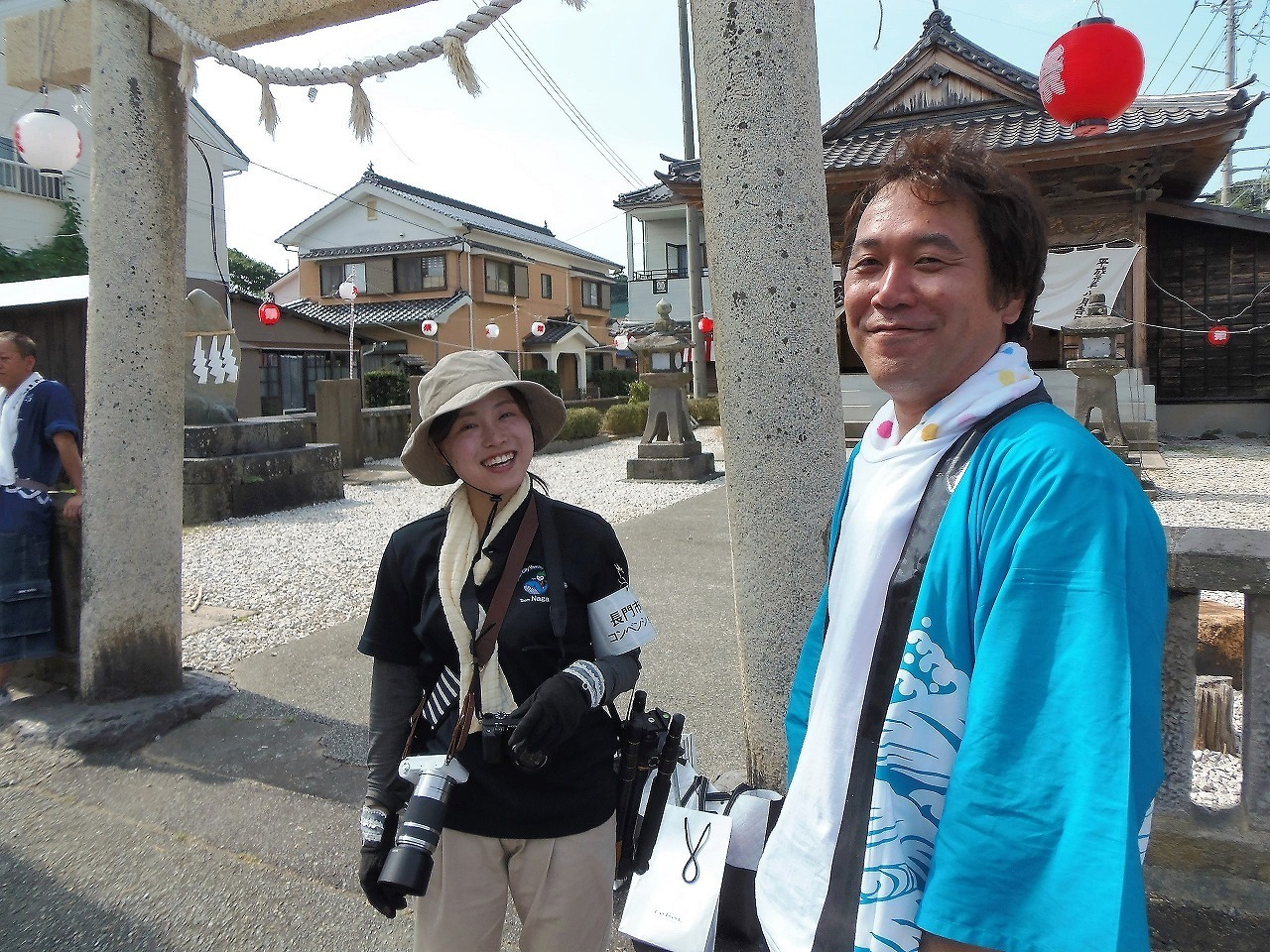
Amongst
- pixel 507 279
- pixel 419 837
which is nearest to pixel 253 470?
pixel 419 837

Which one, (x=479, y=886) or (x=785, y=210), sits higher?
(x=785, y=210)

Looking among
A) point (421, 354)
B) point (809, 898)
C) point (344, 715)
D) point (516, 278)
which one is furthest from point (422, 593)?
point (516, 278)

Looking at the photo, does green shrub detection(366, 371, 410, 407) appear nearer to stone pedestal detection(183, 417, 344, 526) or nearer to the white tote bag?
stone pedestal detection(183, 417, 344, 526)

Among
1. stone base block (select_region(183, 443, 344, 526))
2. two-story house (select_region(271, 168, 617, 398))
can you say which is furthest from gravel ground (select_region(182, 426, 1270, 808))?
two-story house (select_region(271, 168, 617, 398))

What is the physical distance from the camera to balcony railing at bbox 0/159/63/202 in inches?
643

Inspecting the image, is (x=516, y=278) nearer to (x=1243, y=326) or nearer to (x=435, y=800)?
(x=1243, y=326)

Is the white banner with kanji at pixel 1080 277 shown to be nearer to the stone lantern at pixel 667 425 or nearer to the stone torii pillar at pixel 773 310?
the stone lantern at pixel 667 425

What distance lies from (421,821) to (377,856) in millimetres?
224

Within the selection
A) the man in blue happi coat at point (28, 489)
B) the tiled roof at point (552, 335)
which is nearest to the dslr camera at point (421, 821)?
the man in blue happi coat at point (28, 489)

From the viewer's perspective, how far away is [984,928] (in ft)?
3.02

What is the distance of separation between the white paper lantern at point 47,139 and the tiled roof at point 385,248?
2206 cm

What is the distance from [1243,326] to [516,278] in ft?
75.1

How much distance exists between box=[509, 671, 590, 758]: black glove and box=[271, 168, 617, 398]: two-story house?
22899 millimetres

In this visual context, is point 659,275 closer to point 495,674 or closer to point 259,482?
point 259,482
